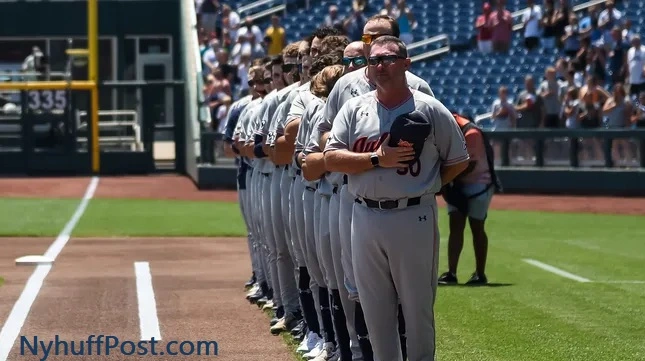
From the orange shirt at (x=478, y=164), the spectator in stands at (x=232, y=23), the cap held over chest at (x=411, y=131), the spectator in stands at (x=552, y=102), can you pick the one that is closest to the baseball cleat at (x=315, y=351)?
the cap held over chest at (x=411, y=131)

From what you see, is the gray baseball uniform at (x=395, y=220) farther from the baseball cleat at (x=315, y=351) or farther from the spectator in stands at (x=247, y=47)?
the spectator in stands at (x=247, y=47)

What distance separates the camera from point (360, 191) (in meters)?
6.71

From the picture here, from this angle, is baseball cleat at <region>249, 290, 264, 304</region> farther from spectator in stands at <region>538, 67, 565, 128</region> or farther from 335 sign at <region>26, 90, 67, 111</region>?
335 sign at <region>26, 90, 67, 111</region>

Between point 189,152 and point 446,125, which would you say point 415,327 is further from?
point 189,152

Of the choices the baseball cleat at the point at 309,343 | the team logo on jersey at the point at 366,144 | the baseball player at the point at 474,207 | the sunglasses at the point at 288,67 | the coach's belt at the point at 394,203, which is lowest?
the baseball cleat at the point at 309,343

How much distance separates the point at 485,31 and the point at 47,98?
10482 mm

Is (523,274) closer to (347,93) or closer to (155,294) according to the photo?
(155,294)

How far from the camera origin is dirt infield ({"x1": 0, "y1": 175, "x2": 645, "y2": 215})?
2320 cm

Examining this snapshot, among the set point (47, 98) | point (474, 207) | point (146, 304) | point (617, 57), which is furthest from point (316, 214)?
point (47, 98)

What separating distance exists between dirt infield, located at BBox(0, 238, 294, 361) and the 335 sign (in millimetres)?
13502

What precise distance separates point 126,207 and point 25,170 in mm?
8176

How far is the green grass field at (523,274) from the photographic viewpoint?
357 inches

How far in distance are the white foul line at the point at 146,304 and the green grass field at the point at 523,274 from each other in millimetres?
2139

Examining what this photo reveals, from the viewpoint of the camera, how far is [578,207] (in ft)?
76.1
